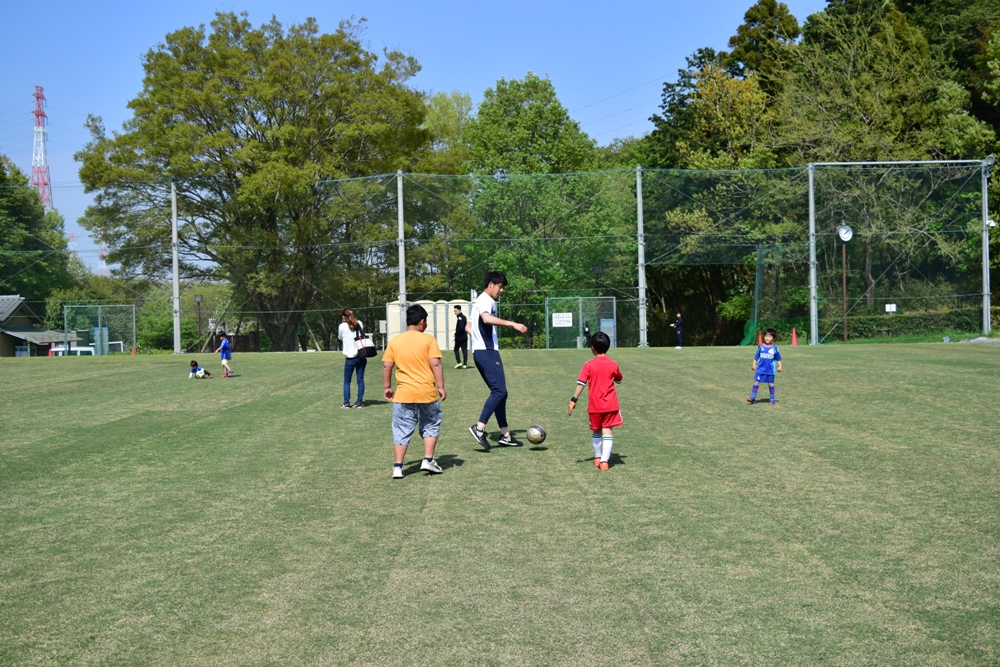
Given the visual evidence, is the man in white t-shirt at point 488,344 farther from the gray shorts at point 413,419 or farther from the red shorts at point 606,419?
the red shorts at point 606,419

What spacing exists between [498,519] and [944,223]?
37.5 meters

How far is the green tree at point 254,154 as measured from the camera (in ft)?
145

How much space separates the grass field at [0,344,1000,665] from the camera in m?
4.52

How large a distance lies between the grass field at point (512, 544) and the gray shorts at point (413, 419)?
481mm

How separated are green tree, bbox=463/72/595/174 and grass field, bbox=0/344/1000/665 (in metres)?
44.9

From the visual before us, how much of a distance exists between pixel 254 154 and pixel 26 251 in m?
11.9

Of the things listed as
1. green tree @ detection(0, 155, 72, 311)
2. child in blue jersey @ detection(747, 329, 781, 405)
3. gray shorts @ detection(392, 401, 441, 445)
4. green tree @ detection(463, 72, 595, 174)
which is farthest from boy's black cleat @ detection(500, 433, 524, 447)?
green tree @ detection(463, 72, 595, 174)

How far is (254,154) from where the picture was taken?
45.4 meters

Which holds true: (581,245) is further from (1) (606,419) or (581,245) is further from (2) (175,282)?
(1) (606,419)

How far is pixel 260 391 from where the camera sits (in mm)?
18797

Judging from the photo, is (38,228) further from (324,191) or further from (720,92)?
(720,92)

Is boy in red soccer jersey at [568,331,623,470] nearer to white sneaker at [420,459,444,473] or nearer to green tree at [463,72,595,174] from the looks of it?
white sneaker at [420,459,444,473]

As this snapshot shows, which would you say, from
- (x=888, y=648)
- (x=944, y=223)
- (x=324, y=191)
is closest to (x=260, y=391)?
(x=888, y=648)

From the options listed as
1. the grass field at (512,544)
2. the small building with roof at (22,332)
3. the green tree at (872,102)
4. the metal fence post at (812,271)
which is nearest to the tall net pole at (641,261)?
the metal fence post at (812,271)
